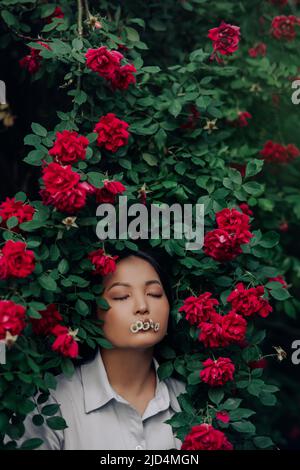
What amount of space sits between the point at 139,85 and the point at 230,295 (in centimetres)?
95

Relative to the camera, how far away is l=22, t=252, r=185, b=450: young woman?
2.31 meters

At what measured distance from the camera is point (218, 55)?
9.25 feet

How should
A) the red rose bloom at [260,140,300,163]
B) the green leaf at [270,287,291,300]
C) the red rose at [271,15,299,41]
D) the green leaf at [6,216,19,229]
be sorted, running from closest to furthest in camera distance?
the green leaf at [6,216,19,229] → the green leaf at [270,287,291,300] → the red rose at [271,15,299,41] → the red rose bloom at [260,140,300,163]

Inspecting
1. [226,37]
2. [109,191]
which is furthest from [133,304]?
[226,37]

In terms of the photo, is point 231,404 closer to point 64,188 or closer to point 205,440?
point 205,440

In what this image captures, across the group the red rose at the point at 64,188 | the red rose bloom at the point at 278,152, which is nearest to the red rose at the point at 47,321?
the red rose at the point at 64,188

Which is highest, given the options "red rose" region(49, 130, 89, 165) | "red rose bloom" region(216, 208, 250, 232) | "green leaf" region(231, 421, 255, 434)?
"red rose" region(49, 130, 89, 165)

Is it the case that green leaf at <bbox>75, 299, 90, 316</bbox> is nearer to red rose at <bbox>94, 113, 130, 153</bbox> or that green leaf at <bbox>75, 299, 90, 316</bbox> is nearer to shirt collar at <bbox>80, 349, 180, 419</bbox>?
shirt collar at <bbox>80, 349, 180, 419</bbox>

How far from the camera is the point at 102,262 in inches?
90.3

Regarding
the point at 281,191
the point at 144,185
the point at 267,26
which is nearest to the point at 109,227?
the point at 144,185

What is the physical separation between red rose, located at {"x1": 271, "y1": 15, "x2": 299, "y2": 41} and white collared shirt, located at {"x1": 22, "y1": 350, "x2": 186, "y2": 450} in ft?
5.12

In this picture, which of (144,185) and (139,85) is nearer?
(144,185)

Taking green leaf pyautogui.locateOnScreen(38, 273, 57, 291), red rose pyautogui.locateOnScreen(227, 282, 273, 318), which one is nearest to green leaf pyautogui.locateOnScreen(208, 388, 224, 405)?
red rose pyautogui.locateOnScreen(227, 282, 273, 318)

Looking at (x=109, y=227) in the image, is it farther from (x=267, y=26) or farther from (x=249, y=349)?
(x=267, y=26)
